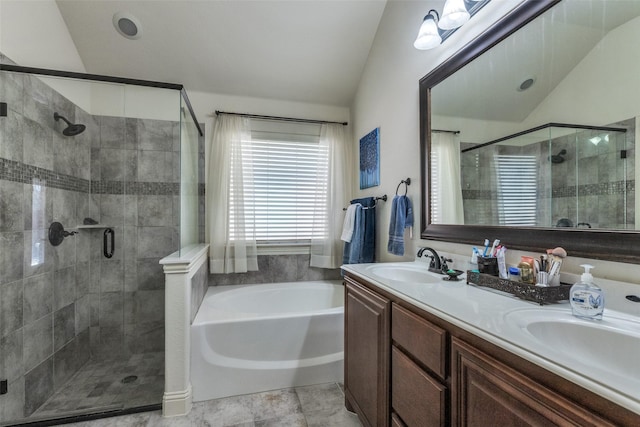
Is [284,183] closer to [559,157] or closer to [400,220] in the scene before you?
[400,220]

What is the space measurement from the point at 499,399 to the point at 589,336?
33 centimetres

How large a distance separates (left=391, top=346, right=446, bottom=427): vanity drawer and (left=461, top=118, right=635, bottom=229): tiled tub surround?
749mm

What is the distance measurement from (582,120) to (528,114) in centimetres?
22

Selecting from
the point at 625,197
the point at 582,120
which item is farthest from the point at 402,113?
the point at 625,197

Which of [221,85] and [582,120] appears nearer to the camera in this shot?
[582,120]

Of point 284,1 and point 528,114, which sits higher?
point 284,1

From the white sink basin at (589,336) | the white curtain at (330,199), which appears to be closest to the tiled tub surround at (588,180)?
the white sink basin at (589,336)

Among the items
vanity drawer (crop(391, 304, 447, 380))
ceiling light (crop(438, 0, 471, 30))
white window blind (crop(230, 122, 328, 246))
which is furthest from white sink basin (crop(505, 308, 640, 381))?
white window blind (crop(230, 122, 328, 246))

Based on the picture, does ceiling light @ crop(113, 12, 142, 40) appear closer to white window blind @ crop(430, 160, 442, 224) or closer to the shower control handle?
the shower control handle

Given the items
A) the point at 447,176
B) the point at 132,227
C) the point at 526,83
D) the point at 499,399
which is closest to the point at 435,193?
the point at 447,176

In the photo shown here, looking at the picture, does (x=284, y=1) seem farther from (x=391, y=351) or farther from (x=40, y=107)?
(x=391, y=351)

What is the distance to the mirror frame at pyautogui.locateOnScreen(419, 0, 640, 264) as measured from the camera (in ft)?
2.95

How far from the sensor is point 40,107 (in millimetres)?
1835

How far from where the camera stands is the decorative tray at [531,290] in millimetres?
944
